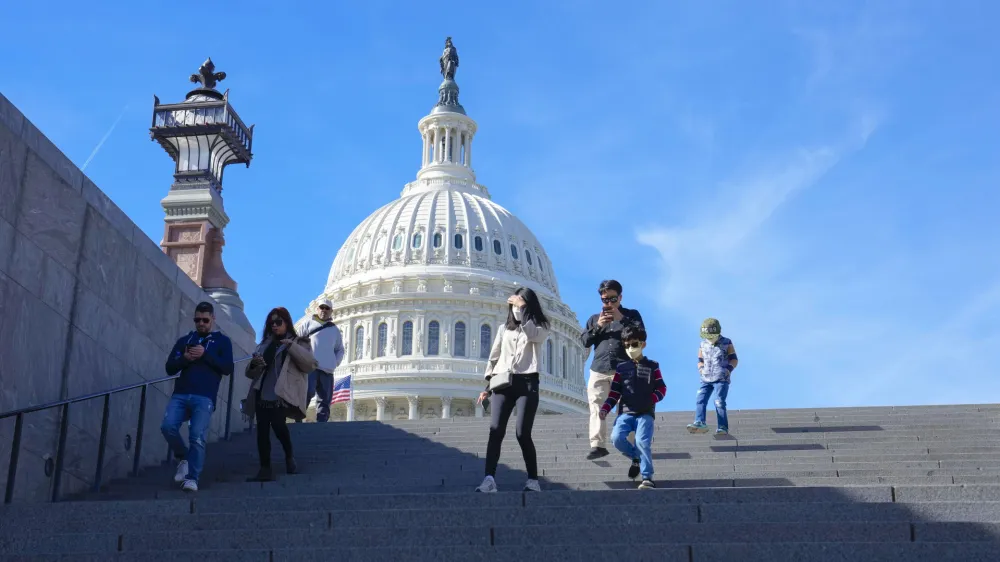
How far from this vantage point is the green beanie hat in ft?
42.4

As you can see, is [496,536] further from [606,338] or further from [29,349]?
[29,349]

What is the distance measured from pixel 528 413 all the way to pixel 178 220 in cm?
1540

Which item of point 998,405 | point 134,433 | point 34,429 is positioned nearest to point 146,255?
point 134,433

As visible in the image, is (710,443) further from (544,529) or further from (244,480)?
(544,529)

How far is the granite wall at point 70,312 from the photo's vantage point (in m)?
10.3

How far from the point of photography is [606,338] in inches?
444

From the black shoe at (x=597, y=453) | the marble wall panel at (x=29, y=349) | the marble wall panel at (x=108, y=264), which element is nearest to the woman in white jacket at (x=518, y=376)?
the black shoe at (x=597, y=453)

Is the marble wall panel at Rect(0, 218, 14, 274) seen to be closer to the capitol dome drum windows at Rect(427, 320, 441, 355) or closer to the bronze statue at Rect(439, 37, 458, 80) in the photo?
the capitol dome drum windows at Rect(427, 320, 441, 355)

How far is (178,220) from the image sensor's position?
2320cm

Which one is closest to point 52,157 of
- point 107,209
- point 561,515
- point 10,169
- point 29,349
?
point 10,169

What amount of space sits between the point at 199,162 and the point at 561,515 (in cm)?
1733

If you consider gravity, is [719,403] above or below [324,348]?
below

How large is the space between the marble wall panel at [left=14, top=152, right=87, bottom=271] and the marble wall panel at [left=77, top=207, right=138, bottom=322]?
19cm

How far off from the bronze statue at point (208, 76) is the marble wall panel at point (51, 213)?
13250mm
